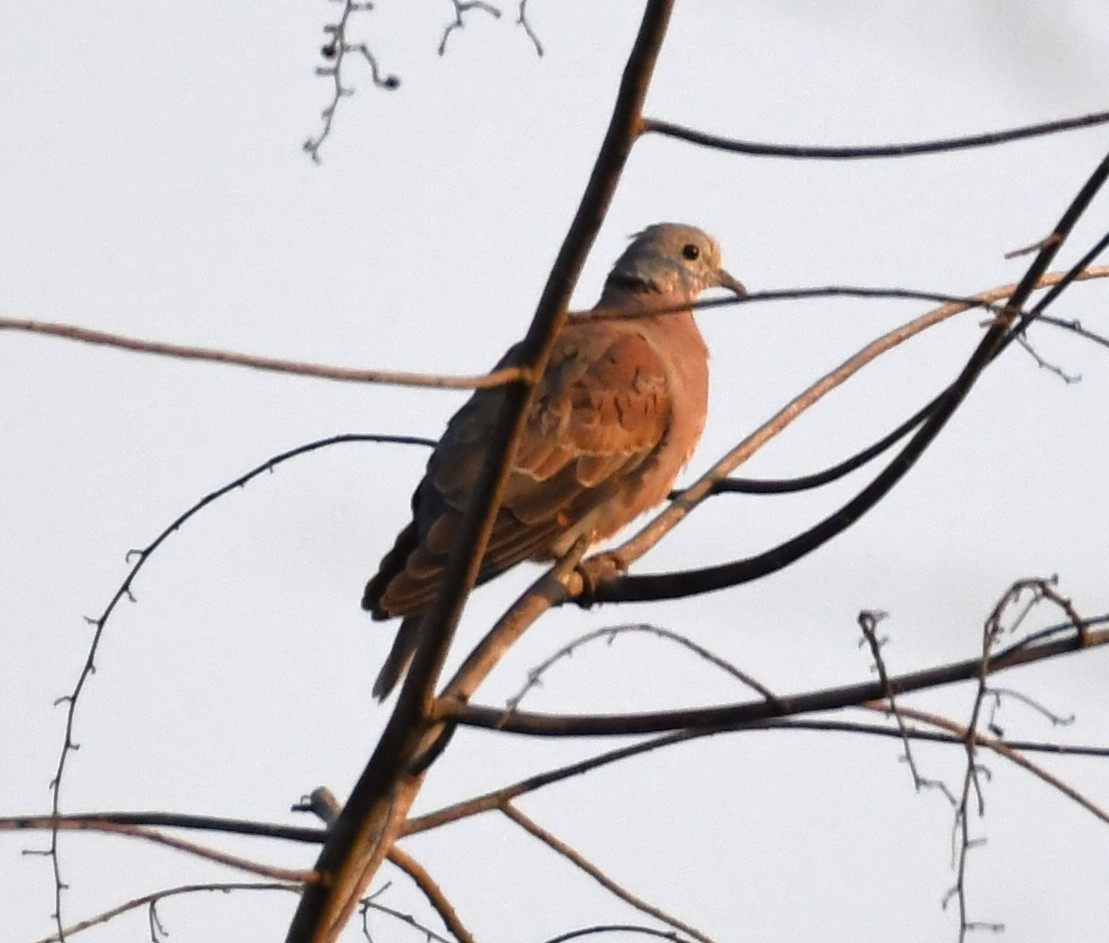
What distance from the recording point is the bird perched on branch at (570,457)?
16.2 feet

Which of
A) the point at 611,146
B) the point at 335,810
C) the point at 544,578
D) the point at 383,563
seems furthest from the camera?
the point at 383,563

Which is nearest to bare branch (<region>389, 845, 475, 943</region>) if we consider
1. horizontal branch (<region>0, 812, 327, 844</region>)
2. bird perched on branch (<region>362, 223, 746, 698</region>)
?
horizontal branch (<region>0, 812, 327, 844</region>)

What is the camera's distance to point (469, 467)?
17.2 ft

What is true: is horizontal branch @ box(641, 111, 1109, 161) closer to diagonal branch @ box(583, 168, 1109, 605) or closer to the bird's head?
diagonal branch @ box(583, 168, 1109, 605)

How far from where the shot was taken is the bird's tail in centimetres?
471

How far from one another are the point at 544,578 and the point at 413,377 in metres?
1.29

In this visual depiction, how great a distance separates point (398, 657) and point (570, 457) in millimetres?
1029

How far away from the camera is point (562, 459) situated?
551 cm

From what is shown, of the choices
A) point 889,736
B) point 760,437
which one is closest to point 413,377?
point 889,736

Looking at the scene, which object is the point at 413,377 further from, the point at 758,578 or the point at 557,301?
the point at 758,578

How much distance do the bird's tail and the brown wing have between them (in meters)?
0.12

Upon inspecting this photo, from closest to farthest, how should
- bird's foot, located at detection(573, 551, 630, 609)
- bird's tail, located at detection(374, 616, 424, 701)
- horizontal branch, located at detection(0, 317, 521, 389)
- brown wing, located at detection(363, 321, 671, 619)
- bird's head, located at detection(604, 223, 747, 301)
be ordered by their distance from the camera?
horizontal branch, located at detection(0, 317, 521, 389)
bird's foot, located at detection(573, 551, 630, 609)
bird's tail, located at detection(374, 616, 424, 701)
brown wing, located at detection(363, 321, 671, 619)
bird's head, located at detection(604, 223, 747, 301)

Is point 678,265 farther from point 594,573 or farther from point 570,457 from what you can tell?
point 594,573

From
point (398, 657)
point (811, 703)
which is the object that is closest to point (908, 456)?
point (811, 703)
